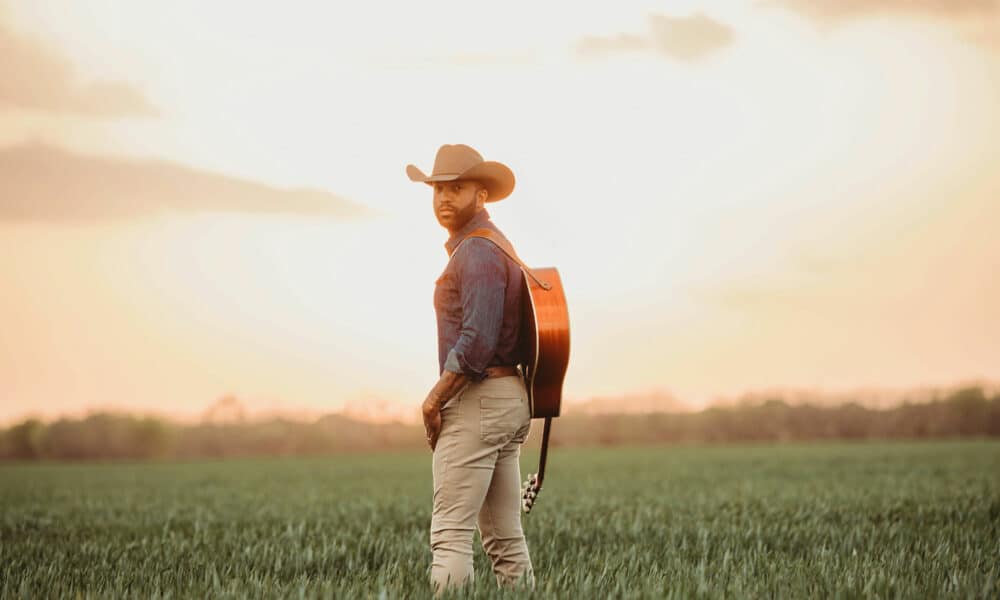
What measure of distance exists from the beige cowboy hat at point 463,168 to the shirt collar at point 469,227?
0.20 m

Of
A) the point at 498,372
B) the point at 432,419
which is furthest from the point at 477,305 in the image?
the point at 432,419

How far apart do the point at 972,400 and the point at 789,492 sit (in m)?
70.4

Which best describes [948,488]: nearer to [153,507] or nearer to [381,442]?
[153,507]

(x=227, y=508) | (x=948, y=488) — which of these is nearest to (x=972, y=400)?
(x=948, y=488)

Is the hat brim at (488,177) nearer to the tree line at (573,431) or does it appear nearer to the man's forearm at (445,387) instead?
the man's forearm at (445,387)

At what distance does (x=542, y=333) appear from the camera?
5.87m

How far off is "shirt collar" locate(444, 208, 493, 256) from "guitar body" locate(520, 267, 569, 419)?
0.41 m

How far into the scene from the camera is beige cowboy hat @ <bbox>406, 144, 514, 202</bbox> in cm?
587

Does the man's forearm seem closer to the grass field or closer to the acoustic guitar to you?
the acoustic guitar

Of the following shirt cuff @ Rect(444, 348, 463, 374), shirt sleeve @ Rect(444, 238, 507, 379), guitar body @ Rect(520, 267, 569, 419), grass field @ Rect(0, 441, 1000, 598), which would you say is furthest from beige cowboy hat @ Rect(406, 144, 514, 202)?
grass field @ Rect(0, 441, 1000, 598)

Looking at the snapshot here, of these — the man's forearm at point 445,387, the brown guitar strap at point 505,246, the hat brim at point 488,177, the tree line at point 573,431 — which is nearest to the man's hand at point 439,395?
the man's forearm at point 445,387

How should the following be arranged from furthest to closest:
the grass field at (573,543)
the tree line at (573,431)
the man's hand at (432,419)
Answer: the tree line at (573,431), the grass field at (573,543), the man's hand at (432,419)

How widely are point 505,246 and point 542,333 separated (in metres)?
0.55

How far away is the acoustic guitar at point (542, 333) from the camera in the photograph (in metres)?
5.86
